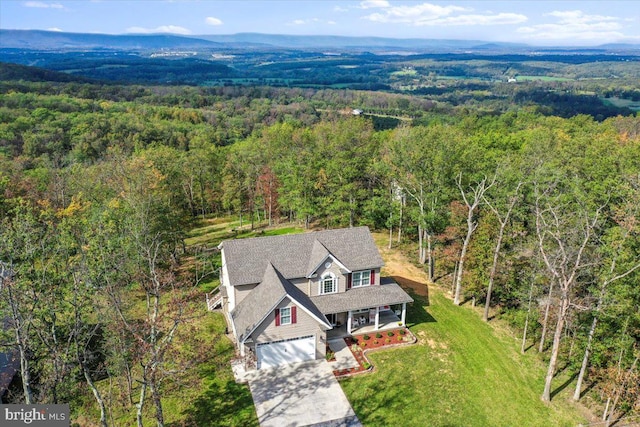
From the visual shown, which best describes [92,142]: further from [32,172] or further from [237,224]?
[237,224]

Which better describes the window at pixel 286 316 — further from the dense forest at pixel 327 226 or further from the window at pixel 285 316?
the dense forest at pixel 327 226

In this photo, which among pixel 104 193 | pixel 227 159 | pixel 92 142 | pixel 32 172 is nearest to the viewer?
pixel 104 193

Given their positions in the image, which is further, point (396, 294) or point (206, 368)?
point (396, 294)

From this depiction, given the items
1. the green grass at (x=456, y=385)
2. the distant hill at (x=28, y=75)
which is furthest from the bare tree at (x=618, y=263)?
the distant hill at (x=28, y=75)

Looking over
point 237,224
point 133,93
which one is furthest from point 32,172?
point 133,93

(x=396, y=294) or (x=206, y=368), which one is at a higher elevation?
(x=396, y=294)

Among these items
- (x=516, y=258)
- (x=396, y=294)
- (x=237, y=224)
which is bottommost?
(x=237, y=224)

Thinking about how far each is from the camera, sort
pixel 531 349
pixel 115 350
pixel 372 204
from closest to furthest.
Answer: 1. pixel 115 350
2. pixel 531 349
3. pixel 372 204
